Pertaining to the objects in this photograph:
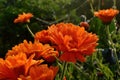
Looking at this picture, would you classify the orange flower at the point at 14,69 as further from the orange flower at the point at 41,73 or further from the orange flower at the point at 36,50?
the orange flower at the point at 36,50

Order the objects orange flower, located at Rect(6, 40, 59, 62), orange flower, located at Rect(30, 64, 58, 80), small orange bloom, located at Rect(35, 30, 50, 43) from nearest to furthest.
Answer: orange flower, located at Rect(30, 64, 58, 80) < orange flower, located at Rect(6, 40, 59, 62) < small orange bloom, located at Rect(35, 30, 50, 43)

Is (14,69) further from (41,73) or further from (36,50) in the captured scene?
(36,50)

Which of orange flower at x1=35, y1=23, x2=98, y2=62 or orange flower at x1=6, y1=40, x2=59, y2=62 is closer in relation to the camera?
orange flower at x1=35, y1=23, x2=98, y2=62

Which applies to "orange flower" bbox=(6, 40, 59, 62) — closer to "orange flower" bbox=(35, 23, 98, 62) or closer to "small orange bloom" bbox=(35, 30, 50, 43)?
"orange flower" bbox=(35, 23, 98, 62)

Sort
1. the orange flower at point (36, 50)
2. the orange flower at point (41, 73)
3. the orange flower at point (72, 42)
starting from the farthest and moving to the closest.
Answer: the orange flower at point (36, 50)
the orange flower at point (72, 42)
the orange flower at point (41, 73)

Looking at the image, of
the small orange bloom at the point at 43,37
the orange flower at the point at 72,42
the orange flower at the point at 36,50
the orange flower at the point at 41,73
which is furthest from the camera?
the small orange bloom at the point at 43,37

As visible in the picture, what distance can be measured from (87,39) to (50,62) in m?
0.30

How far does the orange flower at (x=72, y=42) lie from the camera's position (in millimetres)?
1358

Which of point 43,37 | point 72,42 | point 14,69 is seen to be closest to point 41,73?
point 14,69

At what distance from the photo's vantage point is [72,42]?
4.63 feet

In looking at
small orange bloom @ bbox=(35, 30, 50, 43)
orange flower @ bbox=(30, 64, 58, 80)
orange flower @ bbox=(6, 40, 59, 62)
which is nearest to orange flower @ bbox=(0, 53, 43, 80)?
orange flower @ bbox=(30, 64, 58, 80)

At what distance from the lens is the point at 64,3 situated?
8.55 meters

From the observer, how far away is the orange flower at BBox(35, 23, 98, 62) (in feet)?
4.46

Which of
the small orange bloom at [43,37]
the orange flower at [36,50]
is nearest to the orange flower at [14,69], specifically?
the orange flower at [36,50]
